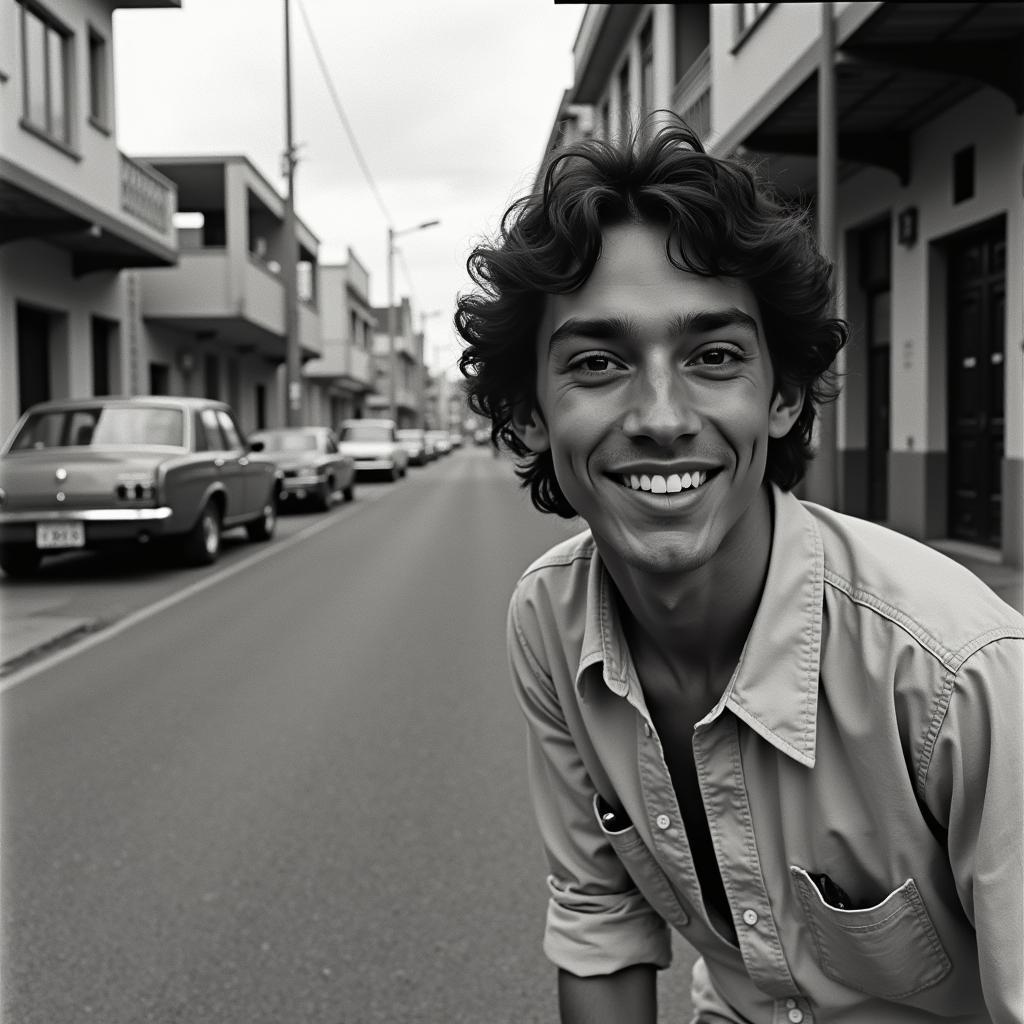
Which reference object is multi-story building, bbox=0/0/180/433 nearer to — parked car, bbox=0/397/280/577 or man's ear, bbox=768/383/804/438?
parked car, bbox=0/397/280/577

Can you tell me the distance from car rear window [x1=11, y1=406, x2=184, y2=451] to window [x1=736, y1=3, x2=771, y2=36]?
8.43m

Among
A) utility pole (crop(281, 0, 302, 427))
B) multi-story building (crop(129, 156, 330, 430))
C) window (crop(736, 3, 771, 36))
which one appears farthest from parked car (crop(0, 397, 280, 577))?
utility pole (crop(281, 0, 302, 427))

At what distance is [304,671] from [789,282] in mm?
5923

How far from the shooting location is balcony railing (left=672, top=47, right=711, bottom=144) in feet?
59.6

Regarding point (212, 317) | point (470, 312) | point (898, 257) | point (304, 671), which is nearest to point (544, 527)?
point (898, 257)

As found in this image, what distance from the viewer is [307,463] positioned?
21328 mm

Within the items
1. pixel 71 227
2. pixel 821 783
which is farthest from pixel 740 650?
pixel 71 227

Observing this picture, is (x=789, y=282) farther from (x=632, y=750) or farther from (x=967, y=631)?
(x=632, y=750)

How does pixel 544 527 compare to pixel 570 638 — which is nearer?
pixel 570 638

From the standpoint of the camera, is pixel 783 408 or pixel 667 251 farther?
pixel 783 408

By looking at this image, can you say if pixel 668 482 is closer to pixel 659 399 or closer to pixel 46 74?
pixel 659 399

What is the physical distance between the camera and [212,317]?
26406mm

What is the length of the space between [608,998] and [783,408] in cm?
A: 99

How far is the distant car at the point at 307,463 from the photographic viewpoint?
834 inches
